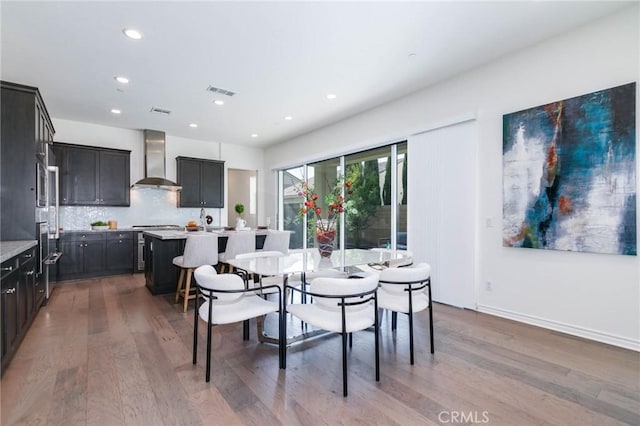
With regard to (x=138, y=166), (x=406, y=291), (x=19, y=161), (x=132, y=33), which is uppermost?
(x=132, y=33)

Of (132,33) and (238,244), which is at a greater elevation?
(132,33)

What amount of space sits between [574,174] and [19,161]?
5930mm

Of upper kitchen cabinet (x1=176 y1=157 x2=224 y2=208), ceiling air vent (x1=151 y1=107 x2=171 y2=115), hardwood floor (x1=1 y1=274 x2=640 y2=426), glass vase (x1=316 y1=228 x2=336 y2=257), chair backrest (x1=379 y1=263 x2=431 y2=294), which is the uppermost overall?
ceiling air vent (x1=151 y1=107 x2=171 y2=115)

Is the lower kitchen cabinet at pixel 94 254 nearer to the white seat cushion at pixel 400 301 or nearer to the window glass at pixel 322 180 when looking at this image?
the window glass at pixel 322 180

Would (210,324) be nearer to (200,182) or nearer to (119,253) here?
(119,253)

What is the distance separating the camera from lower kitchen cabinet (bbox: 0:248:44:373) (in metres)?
2.33

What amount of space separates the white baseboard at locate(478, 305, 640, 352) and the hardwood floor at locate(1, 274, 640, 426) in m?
0.09

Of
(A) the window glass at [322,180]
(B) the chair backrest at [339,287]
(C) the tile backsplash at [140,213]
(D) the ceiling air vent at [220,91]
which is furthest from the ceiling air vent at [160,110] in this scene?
(B) the chair backrest at [339,287]

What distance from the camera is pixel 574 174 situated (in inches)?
118

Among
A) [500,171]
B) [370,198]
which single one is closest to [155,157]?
[370,198]

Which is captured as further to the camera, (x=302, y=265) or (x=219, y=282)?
(x=302, y=265)

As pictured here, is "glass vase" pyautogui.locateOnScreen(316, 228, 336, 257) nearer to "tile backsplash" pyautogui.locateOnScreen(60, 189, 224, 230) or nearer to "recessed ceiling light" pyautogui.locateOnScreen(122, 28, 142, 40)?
"recessed ceiling light" pyautogui.locateOnScreen(122, 28, 142, 40)

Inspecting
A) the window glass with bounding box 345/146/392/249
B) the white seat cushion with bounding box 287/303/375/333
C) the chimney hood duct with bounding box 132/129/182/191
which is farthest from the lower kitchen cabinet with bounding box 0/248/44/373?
the window glass with bounding box 345/146/392/249

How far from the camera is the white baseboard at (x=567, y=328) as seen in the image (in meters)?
2.76
